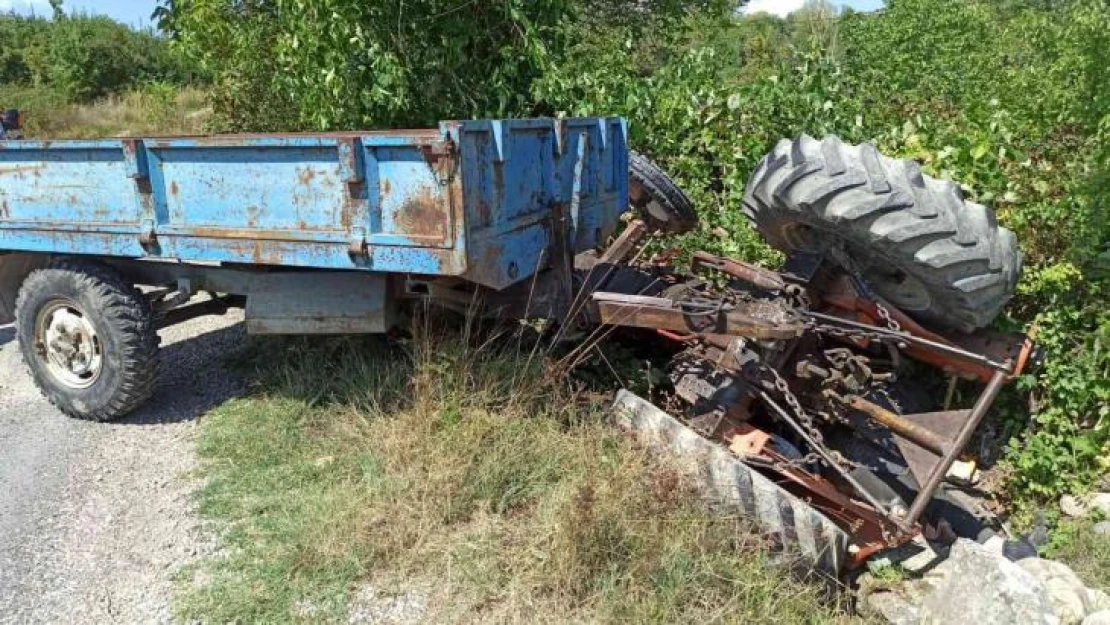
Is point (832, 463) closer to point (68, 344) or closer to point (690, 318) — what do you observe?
point (690, 318)

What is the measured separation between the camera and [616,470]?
150 inches

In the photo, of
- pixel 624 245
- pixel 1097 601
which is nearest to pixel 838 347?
pixel 624 245

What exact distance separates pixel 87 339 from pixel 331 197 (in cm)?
227

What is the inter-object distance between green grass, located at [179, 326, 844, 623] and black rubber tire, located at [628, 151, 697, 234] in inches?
61.8

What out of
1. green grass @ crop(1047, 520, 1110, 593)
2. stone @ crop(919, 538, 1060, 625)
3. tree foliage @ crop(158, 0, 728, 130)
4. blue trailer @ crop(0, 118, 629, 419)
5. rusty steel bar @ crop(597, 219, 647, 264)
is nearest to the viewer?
stone @ crop(919, 538, 1060, 625)

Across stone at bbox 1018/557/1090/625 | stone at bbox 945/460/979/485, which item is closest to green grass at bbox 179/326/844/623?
stone at bbox 1018/557/1090/625

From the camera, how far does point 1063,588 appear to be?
3580 millimetres

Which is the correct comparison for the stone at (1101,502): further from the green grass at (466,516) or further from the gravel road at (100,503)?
the gravel road at (100,503)

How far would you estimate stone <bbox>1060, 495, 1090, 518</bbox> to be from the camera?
14.2 ft

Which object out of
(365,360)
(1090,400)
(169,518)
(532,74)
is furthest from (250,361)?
(1090,400)

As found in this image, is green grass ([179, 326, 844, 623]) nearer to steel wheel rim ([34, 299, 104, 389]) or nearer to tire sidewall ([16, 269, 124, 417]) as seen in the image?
tire sidewall ([16, 269, 124, 417])

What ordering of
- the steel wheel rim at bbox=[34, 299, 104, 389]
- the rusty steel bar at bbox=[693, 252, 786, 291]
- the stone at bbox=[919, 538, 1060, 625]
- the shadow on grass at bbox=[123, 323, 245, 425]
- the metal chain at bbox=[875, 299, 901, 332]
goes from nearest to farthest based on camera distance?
the stone at bbox=[919, 538, 1060, 625], the metal chain at bbox=[875, 299, 901, 332], the rusty steel bar at bbox=[693, 252, 786, 291], the steel wheel rim at bbox=[34, 299, 104, 389], the shadow on grass at bbox=[123, 323, 245, 425]

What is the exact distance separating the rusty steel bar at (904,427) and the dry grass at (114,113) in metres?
14.9

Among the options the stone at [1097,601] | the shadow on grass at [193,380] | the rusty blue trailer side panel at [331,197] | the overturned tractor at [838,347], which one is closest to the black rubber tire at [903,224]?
the overturned tractor at [838,347]
